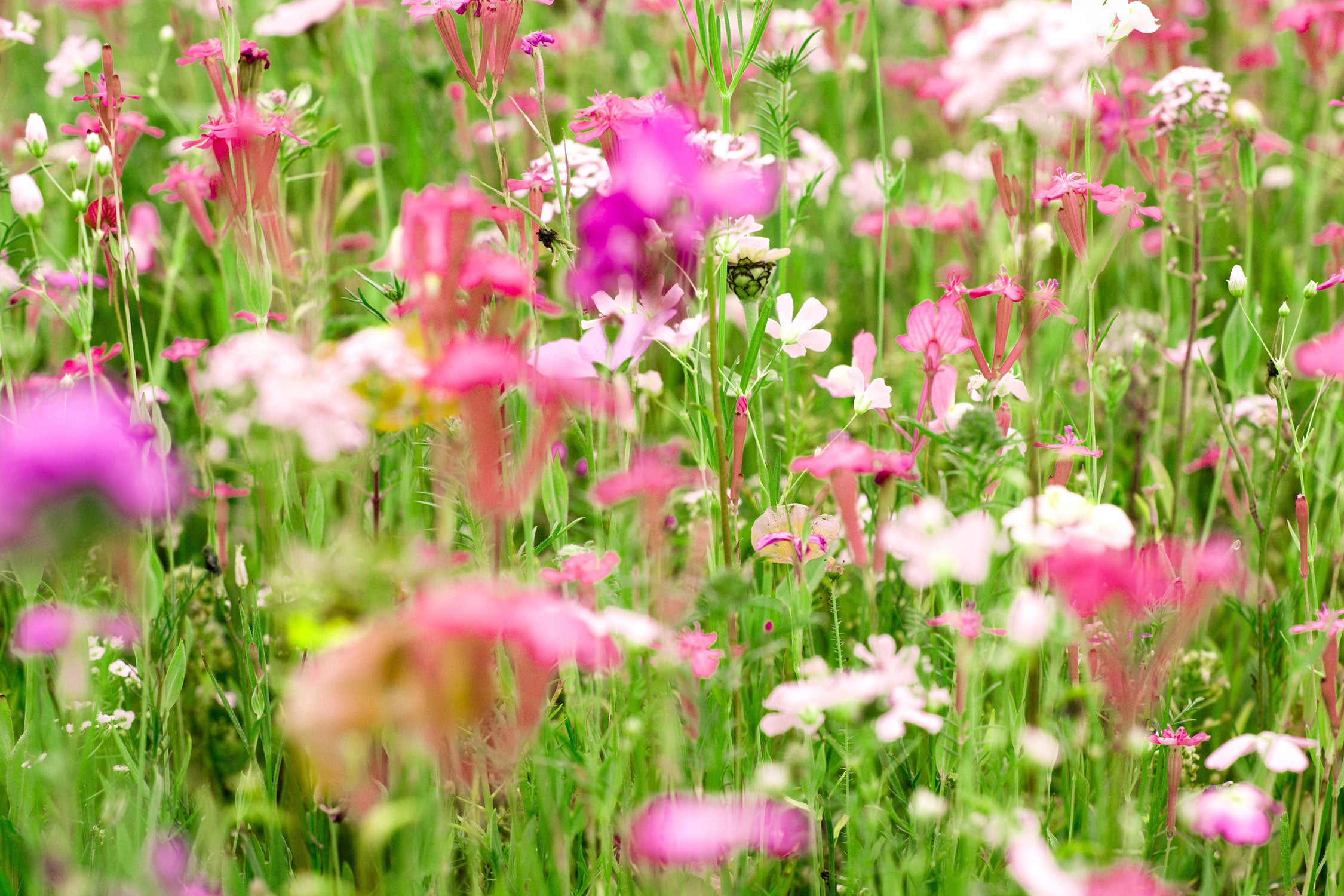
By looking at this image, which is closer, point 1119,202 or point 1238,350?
point 1119,202

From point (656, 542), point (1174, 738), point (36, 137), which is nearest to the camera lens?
point (656, 542)

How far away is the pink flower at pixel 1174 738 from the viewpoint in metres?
1.14

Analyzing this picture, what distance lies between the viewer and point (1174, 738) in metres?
1.15

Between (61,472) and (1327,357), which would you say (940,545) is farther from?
(61,472)

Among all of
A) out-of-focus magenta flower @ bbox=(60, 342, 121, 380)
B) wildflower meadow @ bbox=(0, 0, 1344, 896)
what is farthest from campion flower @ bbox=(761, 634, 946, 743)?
out-of-focus magenta flower @ bbox=(60, 342, 121, 380)

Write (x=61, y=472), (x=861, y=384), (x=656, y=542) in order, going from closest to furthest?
(x=61, y=472) → (x=656, y=542) → (x=861, y=384)

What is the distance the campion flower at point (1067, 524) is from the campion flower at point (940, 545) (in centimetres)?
4

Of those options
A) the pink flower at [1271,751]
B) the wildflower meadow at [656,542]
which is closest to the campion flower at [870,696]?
the wildflower meadow at [656,542]

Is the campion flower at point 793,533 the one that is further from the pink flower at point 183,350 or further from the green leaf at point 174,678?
the pink flower at point 183,350

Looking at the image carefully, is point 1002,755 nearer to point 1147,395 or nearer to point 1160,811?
point 1160,811

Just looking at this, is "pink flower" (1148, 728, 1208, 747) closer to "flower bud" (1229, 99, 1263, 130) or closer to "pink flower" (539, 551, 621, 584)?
"pink flower" (539, 551, 621, 584)

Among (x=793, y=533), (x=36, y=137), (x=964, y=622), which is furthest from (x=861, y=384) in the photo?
(x=36, y=137)

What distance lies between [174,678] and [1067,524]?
0.99 metres

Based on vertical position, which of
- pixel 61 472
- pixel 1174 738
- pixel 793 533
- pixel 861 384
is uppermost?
pixel 61 472
